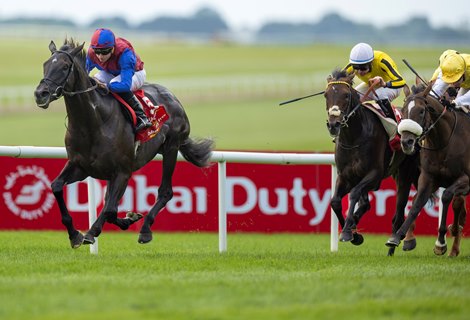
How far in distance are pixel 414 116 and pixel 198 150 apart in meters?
2.39

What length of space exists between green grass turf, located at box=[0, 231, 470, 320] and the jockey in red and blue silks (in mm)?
1344

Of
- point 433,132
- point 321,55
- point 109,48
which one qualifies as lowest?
point 321,55

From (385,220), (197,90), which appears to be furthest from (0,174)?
(197,90)

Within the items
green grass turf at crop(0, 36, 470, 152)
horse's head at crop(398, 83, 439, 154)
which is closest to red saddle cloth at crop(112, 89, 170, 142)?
horse's head at crop(398, 83, 439, 154)

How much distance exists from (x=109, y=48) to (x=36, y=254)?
1869mm

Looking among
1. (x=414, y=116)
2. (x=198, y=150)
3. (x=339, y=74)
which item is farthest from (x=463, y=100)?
(x=198, y=150)

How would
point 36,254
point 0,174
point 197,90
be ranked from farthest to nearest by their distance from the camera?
point 197,90 < point 0,174 < point 36,254

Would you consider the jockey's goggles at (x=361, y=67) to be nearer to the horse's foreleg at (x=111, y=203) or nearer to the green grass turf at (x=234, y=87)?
the horse's foreleg at (x=111, y=203)

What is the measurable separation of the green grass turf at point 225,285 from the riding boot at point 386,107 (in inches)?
54.3

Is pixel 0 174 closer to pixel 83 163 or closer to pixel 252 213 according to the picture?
pixel 252 213

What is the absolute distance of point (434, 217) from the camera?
13.6m

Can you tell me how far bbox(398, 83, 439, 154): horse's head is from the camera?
904 centimetres

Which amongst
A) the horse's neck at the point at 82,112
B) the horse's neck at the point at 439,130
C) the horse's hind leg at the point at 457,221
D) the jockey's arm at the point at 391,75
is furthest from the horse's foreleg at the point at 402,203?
the horse's neck at the point at 82,112

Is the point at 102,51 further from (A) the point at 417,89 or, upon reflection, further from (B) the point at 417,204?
(B) the point at 417,204
